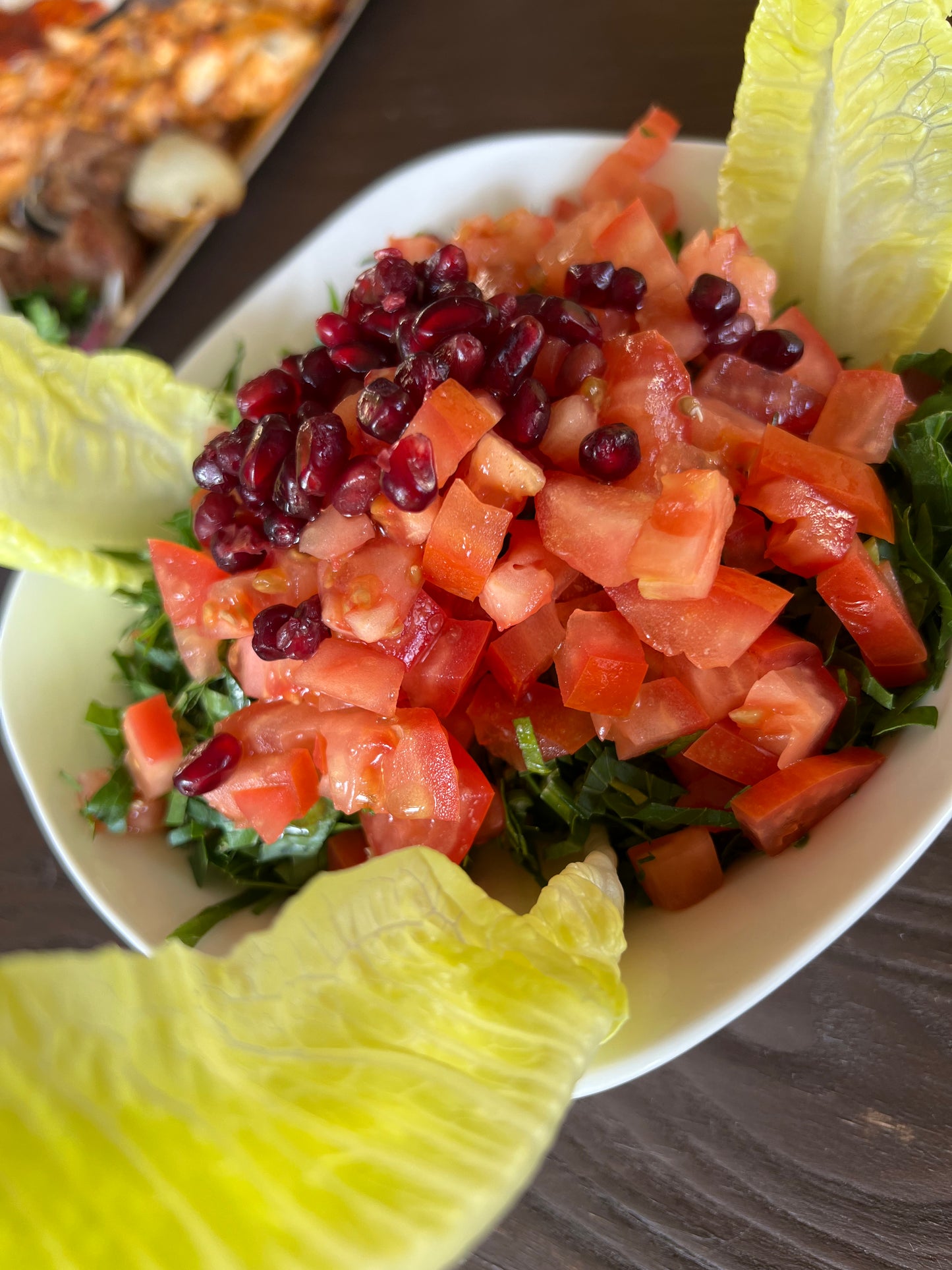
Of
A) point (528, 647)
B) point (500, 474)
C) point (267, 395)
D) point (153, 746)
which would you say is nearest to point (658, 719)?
point (528, 647)

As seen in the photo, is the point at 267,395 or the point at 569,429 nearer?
the point at 569,429

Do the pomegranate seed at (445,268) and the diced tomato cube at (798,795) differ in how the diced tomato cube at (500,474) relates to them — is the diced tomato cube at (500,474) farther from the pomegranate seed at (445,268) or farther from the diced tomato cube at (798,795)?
the diced tomato cube at (798,795)

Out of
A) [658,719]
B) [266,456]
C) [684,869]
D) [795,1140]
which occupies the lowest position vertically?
[795,1140]

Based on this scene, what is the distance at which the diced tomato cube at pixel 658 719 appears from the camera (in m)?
1.45

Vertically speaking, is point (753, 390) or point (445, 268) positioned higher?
point (445, 268)

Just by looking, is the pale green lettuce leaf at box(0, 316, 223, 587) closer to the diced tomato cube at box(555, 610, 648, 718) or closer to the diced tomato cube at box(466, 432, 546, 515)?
the diced tomato cube at box(466, 432, 546, 515)

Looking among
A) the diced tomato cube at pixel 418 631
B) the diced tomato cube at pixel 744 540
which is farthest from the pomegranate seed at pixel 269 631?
the diced tomato cube at pixel 744 540

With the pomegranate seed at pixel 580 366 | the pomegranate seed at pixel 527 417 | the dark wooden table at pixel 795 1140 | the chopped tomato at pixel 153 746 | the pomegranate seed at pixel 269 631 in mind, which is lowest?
the dark wooden table at pixel 795 1140

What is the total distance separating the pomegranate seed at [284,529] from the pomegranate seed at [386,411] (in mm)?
207

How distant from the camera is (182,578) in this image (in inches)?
70.1

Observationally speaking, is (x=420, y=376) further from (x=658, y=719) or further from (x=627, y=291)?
(x=658, y=719)

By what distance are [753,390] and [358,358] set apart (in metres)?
0.69

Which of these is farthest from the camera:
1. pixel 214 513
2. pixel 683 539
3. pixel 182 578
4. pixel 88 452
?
pixel 88 452

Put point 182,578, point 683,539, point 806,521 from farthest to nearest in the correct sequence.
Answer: point 182,578, point 806,521, point 683,539
